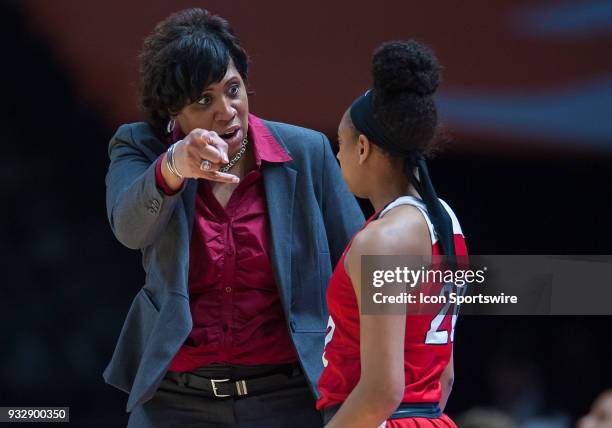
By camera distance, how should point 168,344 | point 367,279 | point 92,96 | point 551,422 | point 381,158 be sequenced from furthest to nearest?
1. point 92,96
2. point 551,422
3. point 168,344
4. point 381,158
5. point 367,279

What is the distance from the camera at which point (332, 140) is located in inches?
149

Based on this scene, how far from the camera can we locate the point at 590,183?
3654 millimetres

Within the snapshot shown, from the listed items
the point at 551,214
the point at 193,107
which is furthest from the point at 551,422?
the point at 193,107

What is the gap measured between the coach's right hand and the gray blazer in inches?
4.3

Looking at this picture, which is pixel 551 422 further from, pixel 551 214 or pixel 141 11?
pixel 141 11

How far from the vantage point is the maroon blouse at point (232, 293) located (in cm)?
254

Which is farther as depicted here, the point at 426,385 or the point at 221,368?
the point at 221,368

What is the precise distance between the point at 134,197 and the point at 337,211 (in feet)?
1.77

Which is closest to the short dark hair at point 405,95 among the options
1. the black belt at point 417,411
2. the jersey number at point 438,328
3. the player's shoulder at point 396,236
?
the player's shoulder at point 396,236

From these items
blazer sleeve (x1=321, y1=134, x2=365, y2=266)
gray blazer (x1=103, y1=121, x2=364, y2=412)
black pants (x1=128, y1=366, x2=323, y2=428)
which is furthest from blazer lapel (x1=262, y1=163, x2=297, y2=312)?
black pants (x1=128, y1=366, x2=323, y2=428)

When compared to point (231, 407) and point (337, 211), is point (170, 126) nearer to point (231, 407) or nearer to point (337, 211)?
point (337, 211)

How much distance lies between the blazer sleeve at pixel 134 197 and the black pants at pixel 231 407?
1.18 feet

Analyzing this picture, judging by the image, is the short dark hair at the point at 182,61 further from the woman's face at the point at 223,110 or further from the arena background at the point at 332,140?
the arena background at the point at 332,140

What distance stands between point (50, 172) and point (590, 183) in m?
1.93
